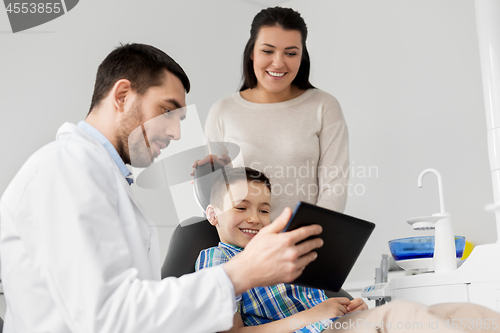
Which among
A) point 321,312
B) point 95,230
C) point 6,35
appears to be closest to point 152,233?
point 95,230

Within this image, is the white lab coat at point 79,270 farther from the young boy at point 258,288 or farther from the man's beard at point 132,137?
the young boy at point 258,288

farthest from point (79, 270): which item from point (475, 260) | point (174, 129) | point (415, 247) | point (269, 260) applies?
point (415, 247)

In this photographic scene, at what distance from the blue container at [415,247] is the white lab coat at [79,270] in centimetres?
99

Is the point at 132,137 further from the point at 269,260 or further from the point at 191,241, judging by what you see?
the point at 191,241

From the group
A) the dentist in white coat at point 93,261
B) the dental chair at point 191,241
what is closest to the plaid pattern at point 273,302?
the dental chair at point 191,241

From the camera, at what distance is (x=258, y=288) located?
119 centimetres

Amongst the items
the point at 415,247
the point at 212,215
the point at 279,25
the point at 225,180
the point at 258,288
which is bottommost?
the point at 415,247

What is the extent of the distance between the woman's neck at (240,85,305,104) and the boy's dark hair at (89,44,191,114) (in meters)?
0.71

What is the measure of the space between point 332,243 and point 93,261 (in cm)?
44

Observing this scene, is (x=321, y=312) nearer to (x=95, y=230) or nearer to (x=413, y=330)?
(x=413, y=330)

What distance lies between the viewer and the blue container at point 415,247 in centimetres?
151

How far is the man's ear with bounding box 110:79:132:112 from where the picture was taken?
93 centimetres

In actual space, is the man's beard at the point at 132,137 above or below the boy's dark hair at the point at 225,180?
above

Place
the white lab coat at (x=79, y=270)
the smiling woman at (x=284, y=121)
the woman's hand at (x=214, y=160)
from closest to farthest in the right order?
the white lab coat at (x=79, y=270), the woman's hand at (x=214, y=160), the smiling woman at (x=284, y=121)
